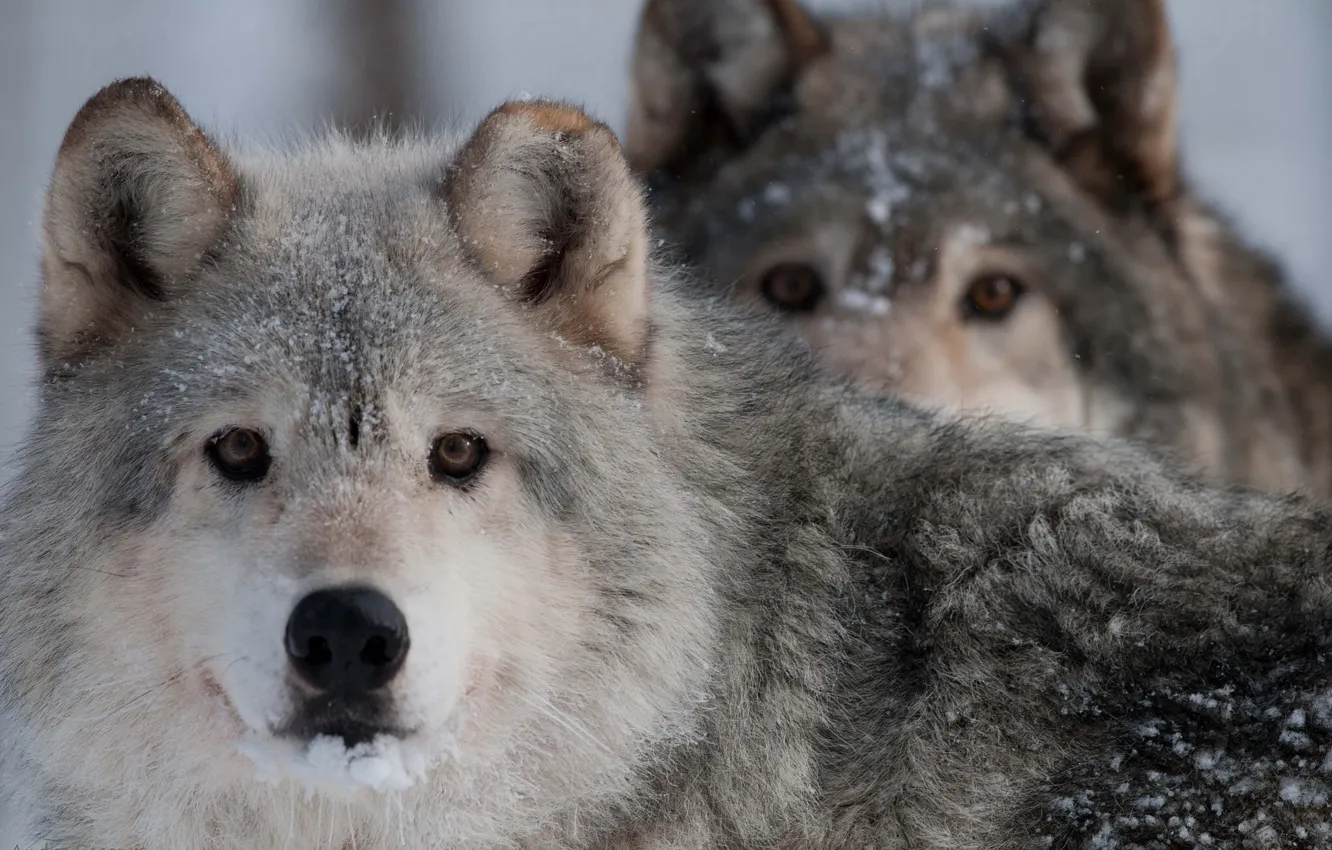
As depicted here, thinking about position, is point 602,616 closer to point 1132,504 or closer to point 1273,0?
point 1132,504

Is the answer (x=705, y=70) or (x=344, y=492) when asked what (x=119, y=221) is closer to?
(x=344, y=492)

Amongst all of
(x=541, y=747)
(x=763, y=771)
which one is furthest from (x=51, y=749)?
(x=763, y=771)

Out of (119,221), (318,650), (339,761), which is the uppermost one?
(119,221)

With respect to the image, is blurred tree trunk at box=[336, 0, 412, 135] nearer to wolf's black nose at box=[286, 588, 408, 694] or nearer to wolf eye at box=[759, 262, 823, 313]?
wolf eye at box=[759, 262, 823, 313]

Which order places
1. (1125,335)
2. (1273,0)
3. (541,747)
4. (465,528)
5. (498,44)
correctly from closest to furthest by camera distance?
(465,528) → (541,747) → (1125,335) → (1273,0) → (498,44)

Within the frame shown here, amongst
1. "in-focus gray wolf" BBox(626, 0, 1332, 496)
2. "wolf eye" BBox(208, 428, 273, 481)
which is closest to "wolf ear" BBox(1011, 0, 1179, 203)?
"in-focus gray wolf" BBox(626, 0, 1332, 496)

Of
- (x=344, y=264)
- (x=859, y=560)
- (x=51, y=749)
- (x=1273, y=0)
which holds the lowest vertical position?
(x=51, y=749)

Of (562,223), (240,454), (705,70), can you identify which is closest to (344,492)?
(240,454)

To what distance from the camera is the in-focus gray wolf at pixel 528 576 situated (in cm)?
316

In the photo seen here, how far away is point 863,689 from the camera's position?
3.66 metres

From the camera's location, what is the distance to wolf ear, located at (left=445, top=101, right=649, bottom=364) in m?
3.47

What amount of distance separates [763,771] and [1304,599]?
50.4 inches

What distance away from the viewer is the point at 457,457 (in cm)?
328

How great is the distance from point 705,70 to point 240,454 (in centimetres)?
383
